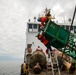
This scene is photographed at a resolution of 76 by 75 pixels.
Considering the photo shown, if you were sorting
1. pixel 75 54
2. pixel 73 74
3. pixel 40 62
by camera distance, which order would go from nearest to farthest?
1. pixel 75 54
2. pixel 73 74
3. pixel 40 62

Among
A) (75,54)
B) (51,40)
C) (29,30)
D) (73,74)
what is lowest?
(73,74)

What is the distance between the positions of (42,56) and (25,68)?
2744 millimetres

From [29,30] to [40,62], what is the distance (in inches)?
407

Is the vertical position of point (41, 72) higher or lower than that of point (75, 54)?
lower

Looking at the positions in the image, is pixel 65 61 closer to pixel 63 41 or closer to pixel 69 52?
pixel 69 52

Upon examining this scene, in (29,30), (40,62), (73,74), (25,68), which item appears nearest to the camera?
(73,74)

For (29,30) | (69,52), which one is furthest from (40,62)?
(29,30)

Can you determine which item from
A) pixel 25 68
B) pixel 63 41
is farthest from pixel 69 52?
pixel 25 68

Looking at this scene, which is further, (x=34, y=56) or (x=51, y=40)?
(x=34, y=56)

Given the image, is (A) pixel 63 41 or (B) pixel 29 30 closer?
(A) pixel 63 41

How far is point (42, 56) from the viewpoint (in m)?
16.2

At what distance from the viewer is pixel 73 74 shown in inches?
587

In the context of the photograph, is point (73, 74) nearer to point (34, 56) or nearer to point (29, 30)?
point (34, 56)

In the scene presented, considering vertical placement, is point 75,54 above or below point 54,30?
below
